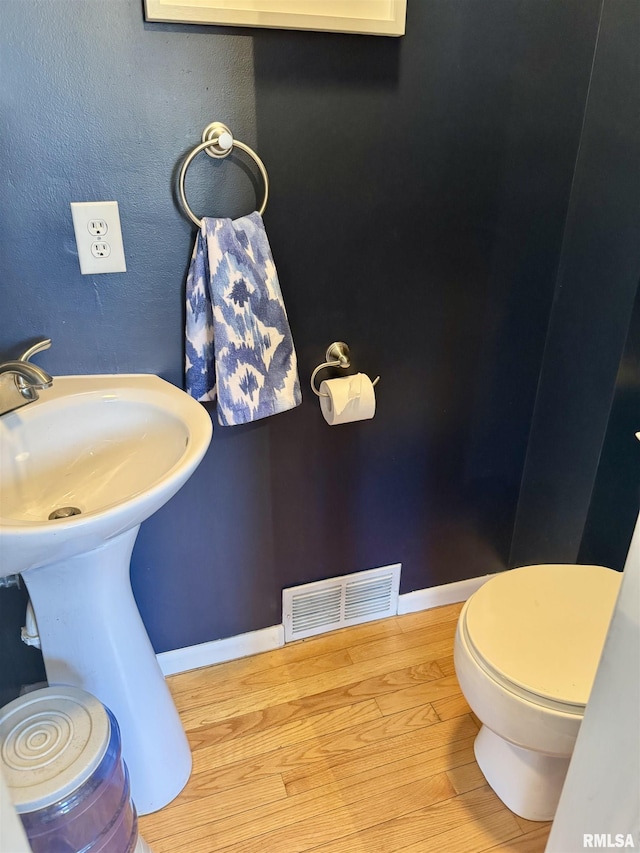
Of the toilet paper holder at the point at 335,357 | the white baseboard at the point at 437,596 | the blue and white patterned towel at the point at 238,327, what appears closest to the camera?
the blue and white patterned towel at the point at 238,327

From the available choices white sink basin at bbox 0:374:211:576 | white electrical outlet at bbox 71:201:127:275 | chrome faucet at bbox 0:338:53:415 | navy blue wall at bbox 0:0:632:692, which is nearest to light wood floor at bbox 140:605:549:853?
navy blue wall at bbox 0:0:632:692

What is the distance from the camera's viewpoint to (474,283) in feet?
5.13

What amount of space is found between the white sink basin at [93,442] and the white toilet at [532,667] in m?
0.69

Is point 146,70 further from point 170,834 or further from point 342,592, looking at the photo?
point 170,834

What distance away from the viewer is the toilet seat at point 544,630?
116cm

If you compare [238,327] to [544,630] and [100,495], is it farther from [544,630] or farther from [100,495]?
[544,630]

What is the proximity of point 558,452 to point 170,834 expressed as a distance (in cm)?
131

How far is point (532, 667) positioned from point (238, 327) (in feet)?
2.87

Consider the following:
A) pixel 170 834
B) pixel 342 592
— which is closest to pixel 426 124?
pixel 342 592

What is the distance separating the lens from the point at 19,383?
1166 mm

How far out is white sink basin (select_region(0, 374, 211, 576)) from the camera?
3.80 feet

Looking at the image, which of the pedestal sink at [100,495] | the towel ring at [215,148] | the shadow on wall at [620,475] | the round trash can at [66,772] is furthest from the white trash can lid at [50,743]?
the shadow on wall at [620,475]

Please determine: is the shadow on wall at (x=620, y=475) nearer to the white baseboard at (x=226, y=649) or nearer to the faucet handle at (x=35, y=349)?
the white baseboard at (x=226, y=649)

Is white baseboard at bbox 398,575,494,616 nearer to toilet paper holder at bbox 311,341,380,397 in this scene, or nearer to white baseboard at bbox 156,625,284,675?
white baseboard at bbox 156,625,284,675
